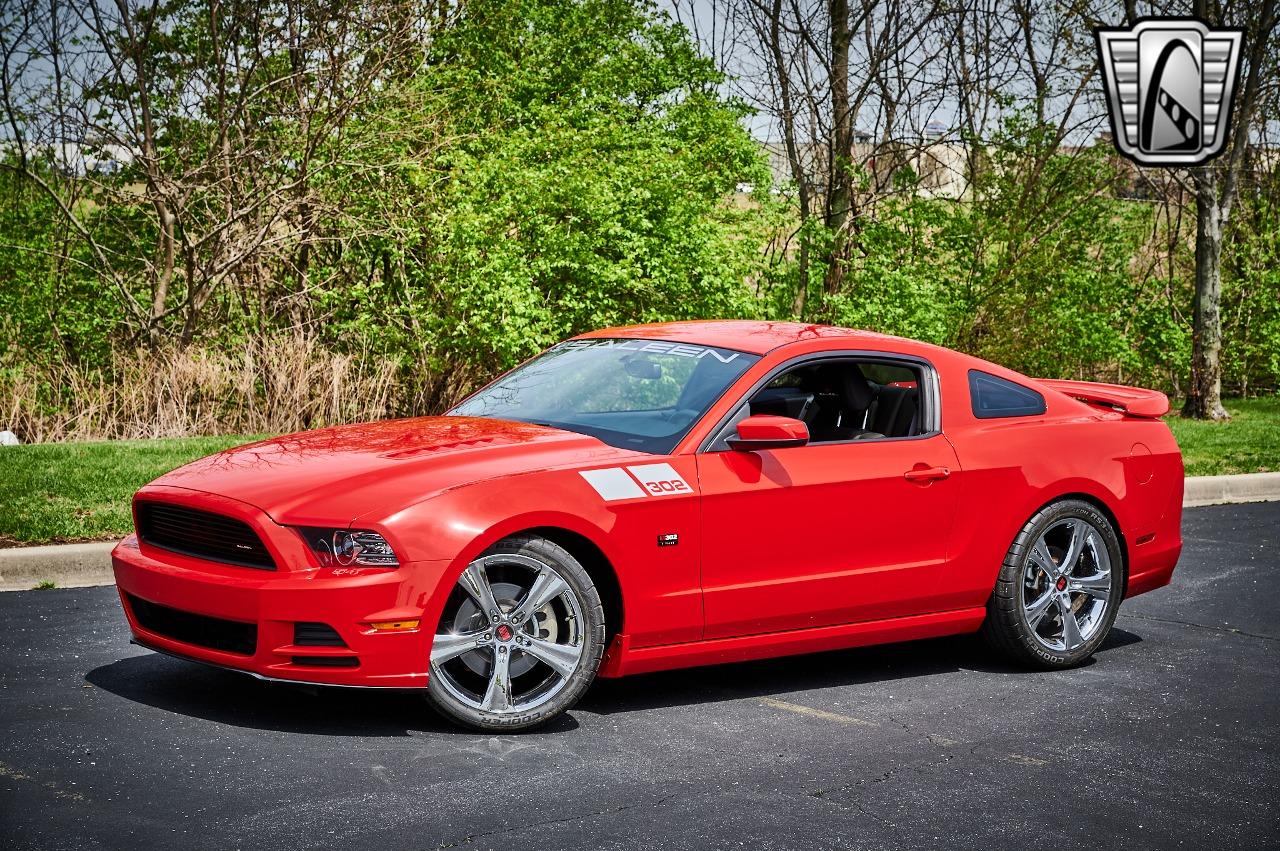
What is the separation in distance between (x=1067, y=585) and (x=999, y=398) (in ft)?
3.10


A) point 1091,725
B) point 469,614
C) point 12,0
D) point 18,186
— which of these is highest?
point 12,0

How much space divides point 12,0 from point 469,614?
1366 cm

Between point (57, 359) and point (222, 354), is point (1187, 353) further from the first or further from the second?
point (57, 359)

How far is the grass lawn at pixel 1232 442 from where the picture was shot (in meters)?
14.2

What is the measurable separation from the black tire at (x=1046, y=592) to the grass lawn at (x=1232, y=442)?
7.29 meters

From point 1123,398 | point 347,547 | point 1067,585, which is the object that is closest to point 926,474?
point 1067,585

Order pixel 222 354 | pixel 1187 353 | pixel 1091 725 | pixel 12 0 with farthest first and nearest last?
1. pixel 1187 353
2. pixel 12 0
3. pixel 222 354
4. pixel 1091 725

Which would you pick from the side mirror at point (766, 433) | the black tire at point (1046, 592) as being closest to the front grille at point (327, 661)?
the side mirror at point (766, 433)

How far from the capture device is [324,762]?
4961mm

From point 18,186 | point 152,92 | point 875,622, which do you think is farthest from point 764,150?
point 875,622

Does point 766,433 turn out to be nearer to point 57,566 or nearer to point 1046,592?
point 1046,592

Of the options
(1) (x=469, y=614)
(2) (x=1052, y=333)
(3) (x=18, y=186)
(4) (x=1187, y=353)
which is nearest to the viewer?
(1) (x=469, y=614)

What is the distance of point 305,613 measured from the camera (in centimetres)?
505

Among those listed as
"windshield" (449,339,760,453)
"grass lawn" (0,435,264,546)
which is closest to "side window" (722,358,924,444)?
"windshield" (449,339,760,453)
